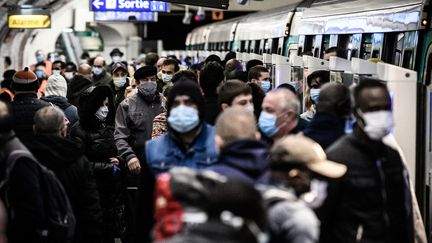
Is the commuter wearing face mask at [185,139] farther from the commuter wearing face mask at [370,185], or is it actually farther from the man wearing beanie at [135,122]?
the man wearing beanie at [135,122]

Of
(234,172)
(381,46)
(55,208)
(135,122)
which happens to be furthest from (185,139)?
(381,46)

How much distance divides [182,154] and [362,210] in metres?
1.32

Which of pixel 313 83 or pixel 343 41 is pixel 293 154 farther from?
pixel 343 41

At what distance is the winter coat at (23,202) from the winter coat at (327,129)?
1.76 metres

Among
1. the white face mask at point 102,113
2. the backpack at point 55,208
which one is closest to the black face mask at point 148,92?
the white face mask at point 102,113

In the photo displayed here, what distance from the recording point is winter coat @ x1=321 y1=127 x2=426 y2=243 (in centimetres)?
665

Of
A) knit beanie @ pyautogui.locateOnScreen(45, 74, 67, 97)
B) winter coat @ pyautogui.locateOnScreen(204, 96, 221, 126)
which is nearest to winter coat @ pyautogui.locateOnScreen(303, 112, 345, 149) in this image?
winter coat @ pyautogui.locateOnScreen(204, 96, 221, 126)

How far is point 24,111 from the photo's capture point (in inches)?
390

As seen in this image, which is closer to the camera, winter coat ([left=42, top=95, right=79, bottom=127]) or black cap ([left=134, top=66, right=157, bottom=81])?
black cap ([left=134, top=66, right=157, bottom=81])

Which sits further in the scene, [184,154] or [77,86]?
[77,86]

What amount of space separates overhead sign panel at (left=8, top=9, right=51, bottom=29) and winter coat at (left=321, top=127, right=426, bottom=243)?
19810 mm

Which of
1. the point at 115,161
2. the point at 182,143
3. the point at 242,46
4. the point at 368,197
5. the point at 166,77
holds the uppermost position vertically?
the point at 182,143

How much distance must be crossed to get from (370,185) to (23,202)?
88.3 inches

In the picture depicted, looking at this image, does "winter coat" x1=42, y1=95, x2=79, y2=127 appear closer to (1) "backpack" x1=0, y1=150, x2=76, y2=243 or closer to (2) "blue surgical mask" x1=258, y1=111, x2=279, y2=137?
(1) "backpack" x1=0, y1=150, x2=76, y2=243
